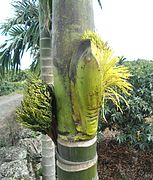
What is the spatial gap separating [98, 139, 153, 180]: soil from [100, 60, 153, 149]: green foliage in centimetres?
16

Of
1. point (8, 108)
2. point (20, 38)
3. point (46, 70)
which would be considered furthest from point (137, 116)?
point (8, 108)

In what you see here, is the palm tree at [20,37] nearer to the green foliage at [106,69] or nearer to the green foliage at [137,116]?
the green foliage at [137,116]

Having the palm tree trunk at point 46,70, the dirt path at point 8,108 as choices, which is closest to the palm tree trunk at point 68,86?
the palm tree trunk at point 46,70

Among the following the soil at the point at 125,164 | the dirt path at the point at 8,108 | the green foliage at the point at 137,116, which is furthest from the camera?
the dirt path at the point at 8,108

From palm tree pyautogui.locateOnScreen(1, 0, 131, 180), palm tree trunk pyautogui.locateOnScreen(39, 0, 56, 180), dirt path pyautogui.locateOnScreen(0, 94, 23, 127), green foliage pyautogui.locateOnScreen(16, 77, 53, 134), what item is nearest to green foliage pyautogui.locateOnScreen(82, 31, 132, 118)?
palm tree pyautogui.locateOnScreen(1, 0, 131, 180)

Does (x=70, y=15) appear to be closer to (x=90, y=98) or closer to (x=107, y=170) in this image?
(x=90, y=98)

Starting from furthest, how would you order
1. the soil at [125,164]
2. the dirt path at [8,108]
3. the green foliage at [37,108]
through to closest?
the dirt path at [8,108] < the soil at [125,164] < the green foliage at [37,108]

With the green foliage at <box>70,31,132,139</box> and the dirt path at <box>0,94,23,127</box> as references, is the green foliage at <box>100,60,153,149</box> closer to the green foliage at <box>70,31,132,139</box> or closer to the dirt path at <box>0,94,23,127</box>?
the dirt path at <box>0,94,23,127</box>

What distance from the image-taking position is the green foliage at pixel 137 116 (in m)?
4.30

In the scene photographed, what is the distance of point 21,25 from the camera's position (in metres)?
4.92

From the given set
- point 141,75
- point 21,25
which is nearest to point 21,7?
point 21,25

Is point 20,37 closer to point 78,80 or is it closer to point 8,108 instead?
point 8,108

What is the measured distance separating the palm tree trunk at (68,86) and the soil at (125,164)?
3.41 meters

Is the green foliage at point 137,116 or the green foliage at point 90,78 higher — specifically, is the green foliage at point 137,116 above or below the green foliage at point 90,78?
below
